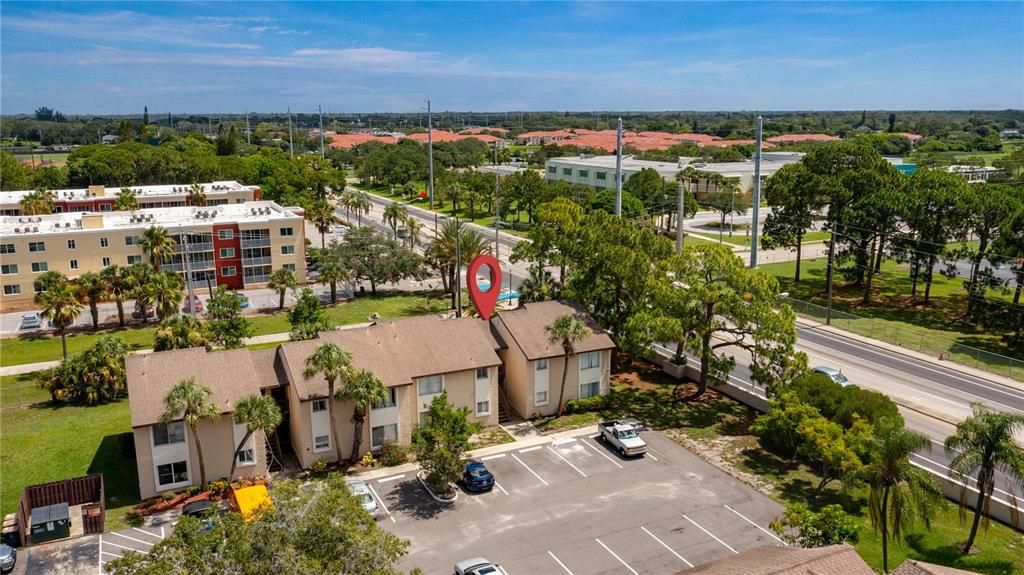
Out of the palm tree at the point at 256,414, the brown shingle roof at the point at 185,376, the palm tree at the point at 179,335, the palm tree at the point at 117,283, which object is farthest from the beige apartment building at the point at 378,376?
the palm tree at the point at 117,283

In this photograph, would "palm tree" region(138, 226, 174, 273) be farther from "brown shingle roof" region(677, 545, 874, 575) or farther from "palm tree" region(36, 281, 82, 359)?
"brown shingle roof" region(677, 545, 874, 575)

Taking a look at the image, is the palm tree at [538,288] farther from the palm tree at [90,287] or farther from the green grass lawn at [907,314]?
the palm tree at [90,287]

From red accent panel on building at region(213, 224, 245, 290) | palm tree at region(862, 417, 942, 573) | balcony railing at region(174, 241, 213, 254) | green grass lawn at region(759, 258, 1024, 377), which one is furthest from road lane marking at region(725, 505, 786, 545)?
balcony railing at region(174, 241, 213, 254)

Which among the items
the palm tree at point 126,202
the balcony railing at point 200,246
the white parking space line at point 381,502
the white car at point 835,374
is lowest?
the white parking space line at point 381,502

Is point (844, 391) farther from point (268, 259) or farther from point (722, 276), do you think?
point (268, 259)

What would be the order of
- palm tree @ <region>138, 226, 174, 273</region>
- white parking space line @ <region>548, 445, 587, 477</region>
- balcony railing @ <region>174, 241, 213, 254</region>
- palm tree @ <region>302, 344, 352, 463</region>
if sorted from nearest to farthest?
palm tree @ <region>302, 344, 352, 463</region>
white parking space line @ <region>548, 445, 587, 477</region>
palm tree @ <region>138, 226, 174, 273</region>
balcony railing @ <region>174, 241, 213, 254</region>

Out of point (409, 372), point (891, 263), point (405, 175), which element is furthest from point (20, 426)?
point (405, 175)

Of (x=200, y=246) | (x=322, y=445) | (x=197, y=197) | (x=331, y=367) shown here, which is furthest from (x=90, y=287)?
(x=197, y=197)
